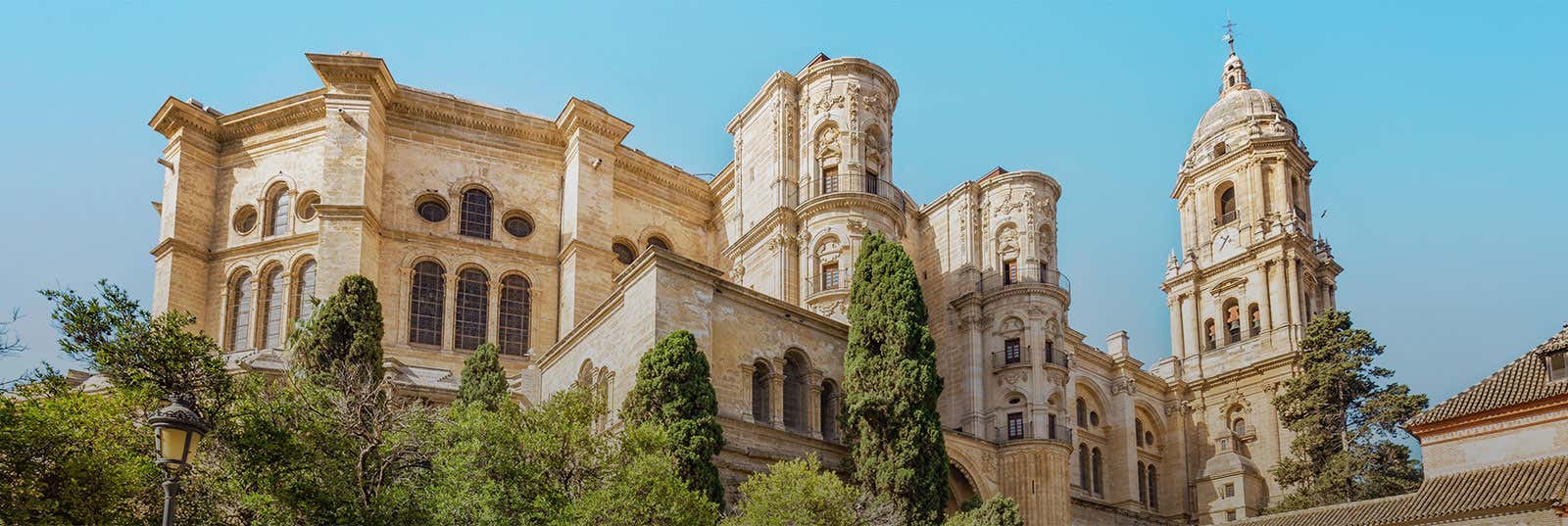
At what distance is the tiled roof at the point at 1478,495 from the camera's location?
74.9ft

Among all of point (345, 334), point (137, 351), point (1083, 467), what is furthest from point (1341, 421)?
point (137, 351)

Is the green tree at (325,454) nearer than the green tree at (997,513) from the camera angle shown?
Yes

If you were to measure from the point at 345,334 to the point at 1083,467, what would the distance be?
93.3ft

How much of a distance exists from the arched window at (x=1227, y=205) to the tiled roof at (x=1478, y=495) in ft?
102

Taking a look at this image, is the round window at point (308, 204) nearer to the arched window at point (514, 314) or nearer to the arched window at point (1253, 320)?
the arched window at point (514, 314)

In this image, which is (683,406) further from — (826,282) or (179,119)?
(179,119)

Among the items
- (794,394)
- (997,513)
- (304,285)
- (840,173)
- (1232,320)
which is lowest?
(997,513)

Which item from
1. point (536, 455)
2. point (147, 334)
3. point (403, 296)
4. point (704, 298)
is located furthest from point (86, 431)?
point (403, 296)

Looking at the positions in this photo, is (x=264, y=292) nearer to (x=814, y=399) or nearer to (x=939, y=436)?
(x=814, y=399)

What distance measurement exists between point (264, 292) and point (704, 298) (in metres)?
15.3

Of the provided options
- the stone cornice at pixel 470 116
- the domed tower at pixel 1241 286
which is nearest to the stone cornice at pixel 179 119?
the stone cornice at pixel 470 116

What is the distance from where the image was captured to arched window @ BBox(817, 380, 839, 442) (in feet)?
107

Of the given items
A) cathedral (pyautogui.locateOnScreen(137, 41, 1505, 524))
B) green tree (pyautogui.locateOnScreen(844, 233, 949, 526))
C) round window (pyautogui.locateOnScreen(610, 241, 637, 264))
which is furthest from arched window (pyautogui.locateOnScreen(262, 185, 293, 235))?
green tree (pyautogui.locateOnScreen(844, 233, 949, 526))

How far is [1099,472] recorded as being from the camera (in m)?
48.9
